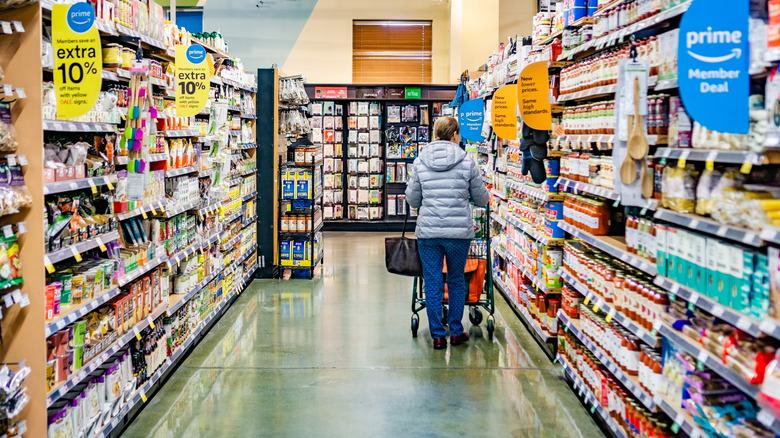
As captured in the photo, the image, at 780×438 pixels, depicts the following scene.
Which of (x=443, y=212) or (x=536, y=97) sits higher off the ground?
(x=536, y=97)

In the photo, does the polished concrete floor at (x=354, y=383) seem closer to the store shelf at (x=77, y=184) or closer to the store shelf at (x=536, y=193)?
the store shelf at (x=536, y=193)

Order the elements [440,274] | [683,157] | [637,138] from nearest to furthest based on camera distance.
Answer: [683,157], [637,138], [440,274]

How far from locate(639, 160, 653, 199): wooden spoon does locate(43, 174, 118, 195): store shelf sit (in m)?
2.85

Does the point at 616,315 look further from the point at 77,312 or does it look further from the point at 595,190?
the point at 77,312

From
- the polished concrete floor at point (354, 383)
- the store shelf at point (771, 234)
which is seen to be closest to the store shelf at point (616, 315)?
the polished concrete floor at point (354, 383)

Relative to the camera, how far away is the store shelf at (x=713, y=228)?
2734 millimetres

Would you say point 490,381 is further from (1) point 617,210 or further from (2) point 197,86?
(2) point 197,86

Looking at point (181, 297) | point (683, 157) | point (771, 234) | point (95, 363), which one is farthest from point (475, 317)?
A: point (771, 234)

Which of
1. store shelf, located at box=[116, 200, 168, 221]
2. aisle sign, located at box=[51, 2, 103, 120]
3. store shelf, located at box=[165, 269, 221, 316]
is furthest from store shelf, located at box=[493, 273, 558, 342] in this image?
aisle sign, located at box=[51, 2, 103, 120]

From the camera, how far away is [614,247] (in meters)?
4.36

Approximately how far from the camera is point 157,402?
5094 millimetres

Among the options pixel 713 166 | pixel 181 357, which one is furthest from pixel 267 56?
pixel 713 166

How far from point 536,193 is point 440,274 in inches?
40.9

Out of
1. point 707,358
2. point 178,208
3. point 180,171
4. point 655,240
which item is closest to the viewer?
point 707,358
